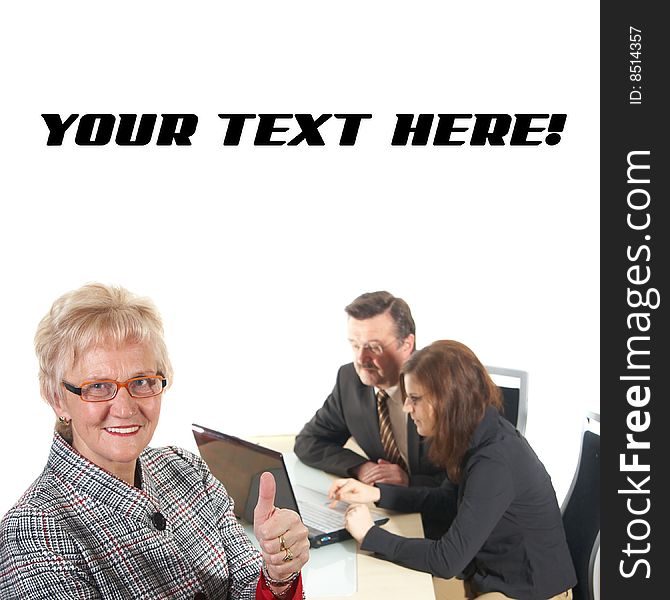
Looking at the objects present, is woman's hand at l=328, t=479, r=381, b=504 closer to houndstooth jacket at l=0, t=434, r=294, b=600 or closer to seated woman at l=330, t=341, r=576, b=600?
seated woman at l=330, t=341, r=576, b=600

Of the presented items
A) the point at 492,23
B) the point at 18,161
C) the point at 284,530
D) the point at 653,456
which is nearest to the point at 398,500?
the point at 653,456

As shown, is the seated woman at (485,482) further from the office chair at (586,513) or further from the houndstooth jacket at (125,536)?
the houndstooth jacket at (125,536)

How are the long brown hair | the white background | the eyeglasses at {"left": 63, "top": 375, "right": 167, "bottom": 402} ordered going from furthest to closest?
the white background, the long brown hair, the eyeglasses at {"left": 63, "top": 375, "right": 167, "bottom": 402}

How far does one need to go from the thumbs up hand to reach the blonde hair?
315mm

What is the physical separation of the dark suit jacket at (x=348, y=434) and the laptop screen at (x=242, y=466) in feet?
1.70

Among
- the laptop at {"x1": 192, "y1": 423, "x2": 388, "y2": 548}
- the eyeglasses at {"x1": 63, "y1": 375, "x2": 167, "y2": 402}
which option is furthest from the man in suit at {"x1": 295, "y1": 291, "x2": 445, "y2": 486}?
the eyeglasses at {"x1": 63, "y1": 375, "x2": 167, "y2": 402}

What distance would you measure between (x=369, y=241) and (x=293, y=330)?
1.67 ft

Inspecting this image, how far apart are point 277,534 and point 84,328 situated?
472mm

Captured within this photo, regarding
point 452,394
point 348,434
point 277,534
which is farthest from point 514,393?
point 277,534

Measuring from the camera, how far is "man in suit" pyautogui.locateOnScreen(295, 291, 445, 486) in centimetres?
264

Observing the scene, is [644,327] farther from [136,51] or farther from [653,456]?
[136,51]

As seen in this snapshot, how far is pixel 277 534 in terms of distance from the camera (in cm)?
133

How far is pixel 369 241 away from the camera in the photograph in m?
3.41

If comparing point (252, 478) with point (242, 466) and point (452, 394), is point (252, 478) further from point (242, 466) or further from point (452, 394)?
point (452, 394)
